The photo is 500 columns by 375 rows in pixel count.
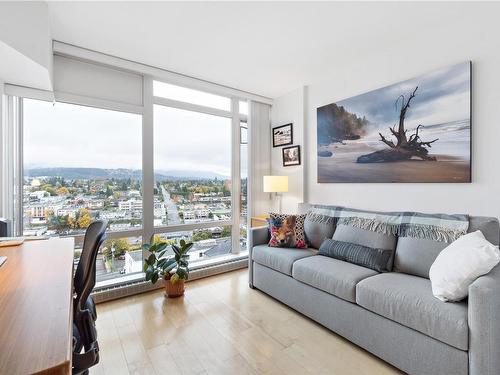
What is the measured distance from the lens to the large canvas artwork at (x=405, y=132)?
2.19 metres

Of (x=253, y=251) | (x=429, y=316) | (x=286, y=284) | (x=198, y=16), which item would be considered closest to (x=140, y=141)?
(x=198, y=16)

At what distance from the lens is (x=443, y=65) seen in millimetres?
2281

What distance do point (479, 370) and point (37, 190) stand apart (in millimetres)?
3591

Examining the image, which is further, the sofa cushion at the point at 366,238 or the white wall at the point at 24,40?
the sofa cushion at the point at 366,238

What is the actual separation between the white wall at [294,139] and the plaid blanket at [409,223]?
878mm

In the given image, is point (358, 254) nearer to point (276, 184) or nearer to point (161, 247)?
point (276, 184)

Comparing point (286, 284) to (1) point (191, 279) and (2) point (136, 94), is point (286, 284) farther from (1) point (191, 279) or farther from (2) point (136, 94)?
(2) point (136, 94)

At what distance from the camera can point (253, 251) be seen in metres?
2.90

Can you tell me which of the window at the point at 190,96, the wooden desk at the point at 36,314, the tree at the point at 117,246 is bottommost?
the tree at the point at 117,246

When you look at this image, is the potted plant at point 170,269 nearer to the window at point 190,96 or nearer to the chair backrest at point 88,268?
the chair backrest at point 88,268

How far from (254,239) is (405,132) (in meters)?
1.87

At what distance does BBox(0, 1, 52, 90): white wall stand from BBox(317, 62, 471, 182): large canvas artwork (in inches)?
111

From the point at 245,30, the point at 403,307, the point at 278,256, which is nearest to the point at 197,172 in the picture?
the point at 278,256

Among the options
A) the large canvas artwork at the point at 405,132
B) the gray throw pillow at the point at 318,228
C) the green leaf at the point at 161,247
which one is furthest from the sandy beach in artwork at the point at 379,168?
the green leaf at the point at 161,247
